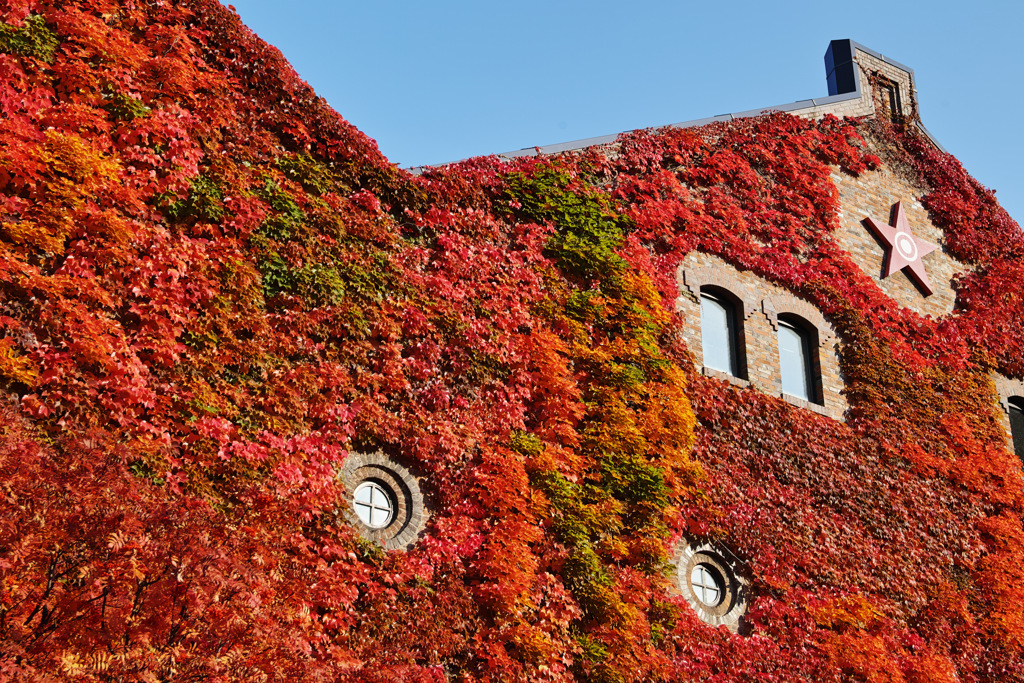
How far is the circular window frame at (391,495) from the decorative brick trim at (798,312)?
6941 millimetres

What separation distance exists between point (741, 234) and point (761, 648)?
6.73 meters

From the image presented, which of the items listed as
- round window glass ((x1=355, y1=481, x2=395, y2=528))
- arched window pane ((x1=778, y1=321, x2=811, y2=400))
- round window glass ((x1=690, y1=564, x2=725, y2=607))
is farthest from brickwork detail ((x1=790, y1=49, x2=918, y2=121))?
round window glass ((x1=355, y1=481, x2=395, y2=528))

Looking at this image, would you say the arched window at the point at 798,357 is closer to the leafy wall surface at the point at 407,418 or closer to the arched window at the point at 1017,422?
the leafy wall surface at the point at 407,418

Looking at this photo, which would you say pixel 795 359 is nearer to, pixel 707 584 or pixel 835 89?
pixel 707 584

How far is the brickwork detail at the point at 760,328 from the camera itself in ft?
46.8

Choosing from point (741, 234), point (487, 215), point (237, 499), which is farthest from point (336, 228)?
Result: point (741, 234)

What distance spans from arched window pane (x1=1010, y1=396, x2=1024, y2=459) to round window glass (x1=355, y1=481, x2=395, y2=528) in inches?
452

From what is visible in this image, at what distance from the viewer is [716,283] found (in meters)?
14.9

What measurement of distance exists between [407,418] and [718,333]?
5.76 meters

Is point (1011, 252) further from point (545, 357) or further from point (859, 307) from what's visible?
point (545, 357)

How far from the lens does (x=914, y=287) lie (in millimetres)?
17312

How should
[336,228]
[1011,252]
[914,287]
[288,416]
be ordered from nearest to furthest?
[288,416], [336,228], [914,287], [1011,252]

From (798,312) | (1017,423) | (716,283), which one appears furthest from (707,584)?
(1017,423)

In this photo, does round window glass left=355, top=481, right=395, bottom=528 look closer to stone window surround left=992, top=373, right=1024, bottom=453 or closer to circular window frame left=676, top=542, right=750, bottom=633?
circular window frame left=676, top=542, right=750, bottom=633
